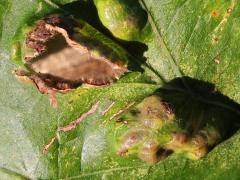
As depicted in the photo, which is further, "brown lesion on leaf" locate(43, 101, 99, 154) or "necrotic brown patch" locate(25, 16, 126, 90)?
"brown lesion on leaf" locate(43, 101, 99, 154)

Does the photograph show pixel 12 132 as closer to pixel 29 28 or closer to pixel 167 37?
pixel 29 28

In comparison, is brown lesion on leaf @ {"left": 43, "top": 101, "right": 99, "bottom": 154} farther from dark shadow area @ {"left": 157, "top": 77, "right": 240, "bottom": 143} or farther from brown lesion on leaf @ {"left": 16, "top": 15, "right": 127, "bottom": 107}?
dark shadow area @ {"left": 157, "top": 77, "right": 240, "bottom": 143}

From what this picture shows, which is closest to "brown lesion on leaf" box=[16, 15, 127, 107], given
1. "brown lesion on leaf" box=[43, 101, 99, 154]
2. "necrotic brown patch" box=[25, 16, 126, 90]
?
"necrotic brown patch" box=[25, 16, 126, 90]

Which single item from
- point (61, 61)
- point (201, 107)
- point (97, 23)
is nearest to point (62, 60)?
point (61, 61)

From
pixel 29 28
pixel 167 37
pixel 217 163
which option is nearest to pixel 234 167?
pixel 217 163

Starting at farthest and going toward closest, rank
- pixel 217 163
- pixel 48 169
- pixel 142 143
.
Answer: pixel 48 169 → pixel 217 163 → pixel 142 143
